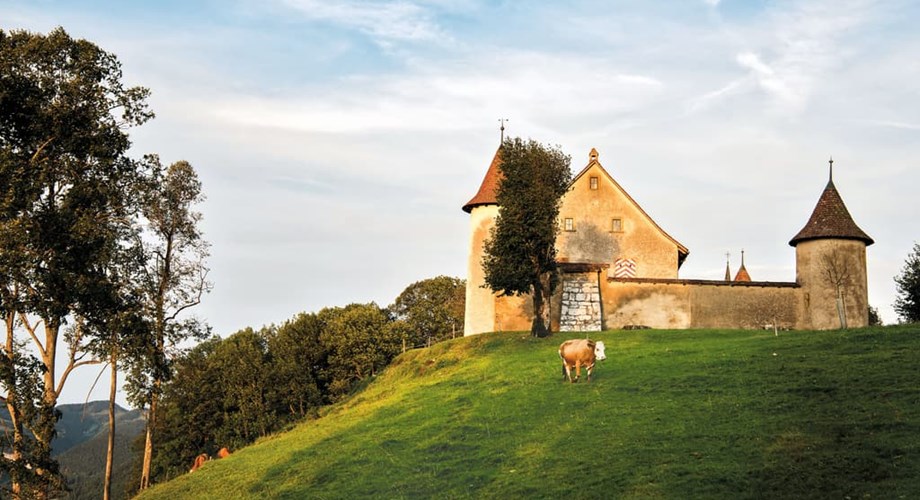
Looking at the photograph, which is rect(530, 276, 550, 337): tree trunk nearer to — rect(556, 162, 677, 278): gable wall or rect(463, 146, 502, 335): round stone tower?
rect(463, 146, 502, 335): round stone tower

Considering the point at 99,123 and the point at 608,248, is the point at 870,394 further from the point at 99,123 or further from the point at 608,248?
the point at 608,248

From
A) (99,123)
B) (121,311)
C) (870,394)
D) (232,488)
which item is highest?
(99,123)

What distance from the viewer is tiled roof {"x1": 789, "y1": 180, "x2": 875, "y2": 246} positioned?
57.7 meters

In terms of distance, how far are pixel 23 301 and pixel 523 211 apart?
98.1 feet

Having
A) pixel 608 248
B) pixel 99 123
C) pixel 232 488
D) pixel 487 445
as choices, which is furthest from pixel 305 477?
pixel 608 248

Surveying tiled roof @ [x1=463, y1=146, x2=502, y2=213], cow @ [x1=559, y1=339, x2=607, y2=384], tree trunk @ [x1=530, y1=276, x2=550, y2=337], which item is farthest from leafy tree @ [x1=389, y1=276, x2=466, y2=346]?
cow @ [x1=559, y1=339, x2=607, y2=384]

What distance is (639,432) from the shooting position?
96.6 feet

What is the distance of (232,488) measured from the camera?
117 feet

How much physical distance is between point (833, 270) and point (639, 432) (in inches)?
1287

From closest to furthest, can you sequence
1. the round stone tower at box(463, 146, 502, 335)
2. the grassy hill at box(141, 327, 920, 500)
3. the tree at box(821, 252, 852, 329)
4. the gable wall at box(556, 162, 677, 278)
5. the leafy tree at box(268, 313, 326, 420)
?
1. the grassy hill at box(141, 327, 920, 500)
2. the tree at box(821, 252, 852, 329)
3. the round stone tower at box(463, 146, 502, 335)
4. the gable wall at box(556, 162, 677, 278)
5. the leafy tree at box(268, 313, 326, 420)

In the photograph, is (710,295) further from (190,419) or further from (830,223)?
(190,419)

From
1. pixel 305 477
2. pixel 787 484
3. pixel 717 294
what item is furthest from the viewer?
pixel 717 294

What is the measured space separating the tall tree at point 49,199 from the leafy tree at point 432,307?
228ft

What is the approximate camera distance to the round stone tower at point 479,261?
64688 millimetres
